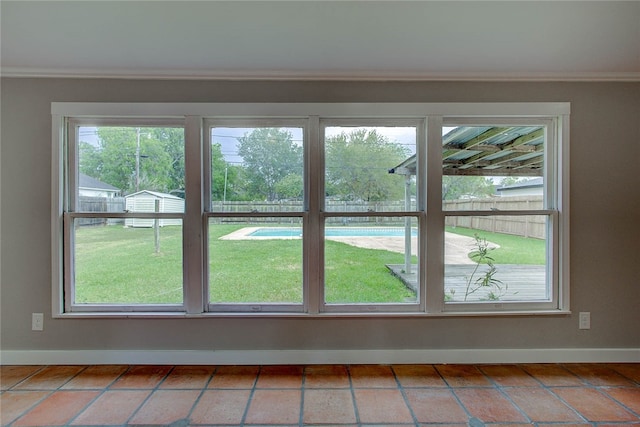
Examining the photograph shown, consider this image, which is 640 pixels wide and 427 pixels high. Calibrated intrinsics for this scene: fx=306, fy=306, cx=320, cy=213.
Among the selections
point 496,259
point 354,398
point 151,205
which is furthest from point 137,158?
point 496,259

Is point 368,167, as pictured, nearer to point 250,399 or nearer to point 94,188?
point 250,399

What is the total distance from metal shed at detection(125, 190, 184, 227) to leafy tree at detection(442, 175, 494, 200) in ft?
7.04

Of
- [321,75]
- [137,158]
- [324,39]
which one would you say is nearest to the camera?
[324,39]

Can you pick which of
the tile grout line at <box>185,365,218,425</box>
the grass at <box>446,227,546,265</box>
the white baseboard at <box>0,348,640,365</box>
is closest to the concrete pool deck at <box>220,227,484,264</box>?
the grass at <box>446,227,546,265</box>

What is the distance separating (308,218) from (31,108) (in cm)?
229

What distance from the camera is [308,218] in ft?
8.02

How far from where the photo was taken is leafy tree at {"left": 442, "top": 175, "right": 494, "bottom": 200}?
8.16 feet

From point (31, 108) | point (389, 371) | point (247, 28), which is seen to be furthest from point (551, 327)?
point (31, 108)

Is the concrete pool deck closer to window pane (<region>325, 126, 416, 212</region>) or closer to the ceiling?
window pane (<region>325, 126, 416, 212</region>)

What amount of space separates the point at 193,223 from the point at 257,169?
2.17ft

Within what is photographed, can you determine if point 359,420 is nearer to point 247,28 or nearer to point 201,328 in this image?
point 201,328

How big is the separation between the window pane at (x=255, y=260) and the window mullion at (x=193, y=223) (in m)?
0.09

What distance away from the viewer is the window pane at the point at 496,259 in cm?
250

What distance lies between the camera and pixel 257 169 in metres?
2.48
